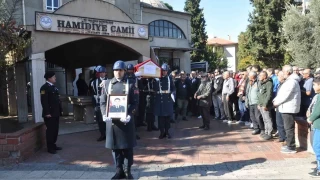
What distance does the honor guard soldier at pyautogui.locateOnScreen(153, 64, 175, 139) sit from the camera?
312 inches

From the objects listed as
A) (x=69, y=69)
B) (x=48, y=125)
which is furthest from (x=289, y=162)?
(x=69, y=69)

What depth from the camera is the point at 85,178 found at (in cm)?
516

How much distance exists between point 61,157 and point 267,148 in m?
4.61

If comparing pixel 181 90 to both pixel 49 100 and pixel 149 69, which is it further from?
pixel 49 100

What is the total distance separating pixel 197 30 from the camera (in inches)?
1563

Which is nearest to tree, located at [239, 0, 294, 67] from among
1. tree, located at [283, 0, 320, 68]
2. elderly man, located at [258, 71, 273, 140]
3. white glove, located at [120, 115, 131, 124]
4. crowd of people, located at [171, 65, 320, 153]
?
tree, located at [283, 0, 320, 68]

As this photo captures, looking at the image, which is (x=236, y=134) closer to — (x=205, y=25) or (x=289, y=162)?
(x=289, y=162)

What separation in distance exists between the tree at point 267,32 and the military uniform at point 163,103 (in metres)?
22.0

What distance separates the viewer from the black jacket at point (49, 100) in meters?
6.80

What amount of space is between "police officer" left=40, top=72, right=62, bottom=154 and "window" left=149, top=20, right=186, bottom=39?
63.9 feet

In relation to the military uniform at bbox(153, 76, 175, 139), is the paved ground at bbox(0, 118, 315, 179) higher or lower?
lower

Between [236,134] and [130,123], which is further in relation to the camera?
[236,134]

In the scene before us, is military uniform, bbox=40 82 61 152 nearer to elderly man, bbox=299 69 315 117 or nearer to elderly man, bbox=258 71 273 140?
elderly man, bbox=258 71 273 140

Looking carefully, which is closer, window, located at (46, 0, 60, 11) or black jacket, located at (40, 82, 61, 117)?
black jacket, located at (40, 82, 61, 117)
